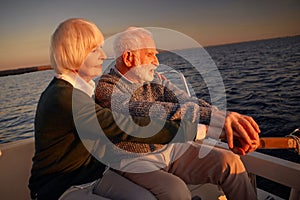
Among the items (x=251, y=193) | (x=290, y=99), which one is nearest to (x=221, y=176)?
(x=251, y=193)

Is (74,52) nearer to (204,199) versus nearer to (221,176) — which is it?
(221,176)

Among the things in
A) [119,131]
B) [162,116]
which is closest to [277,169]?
[162,116]

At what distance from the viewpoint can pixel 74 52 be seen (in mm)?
1285

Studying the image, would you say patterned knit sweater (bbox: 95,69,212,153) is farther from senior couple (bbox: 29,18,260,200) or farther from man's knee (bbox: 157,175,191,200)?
man's knee (bbox: 157,175,191,200)

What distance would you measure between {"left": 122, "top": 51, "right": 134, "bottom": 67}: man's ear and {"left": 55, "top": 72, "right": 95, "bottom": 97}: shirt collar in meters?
0.22

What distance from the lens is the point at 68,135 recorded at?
3.98 ft

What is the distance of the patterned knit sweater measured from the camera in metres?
1.15

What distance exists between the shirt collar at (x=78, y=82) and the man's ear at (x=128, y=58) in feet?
0.72

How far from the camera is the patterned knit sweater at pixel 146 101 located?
1.15 meters

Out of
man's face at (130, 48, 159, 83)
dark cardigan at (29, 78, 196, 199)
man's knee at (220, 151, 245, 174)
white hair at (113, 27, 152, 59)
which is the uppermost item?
white hair at (113, 27, 152, 59)

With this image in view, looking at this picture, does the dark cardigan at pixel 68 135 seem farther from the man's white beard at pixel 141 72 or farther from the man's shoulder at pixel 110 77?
the man's white beard at pixel 141 72

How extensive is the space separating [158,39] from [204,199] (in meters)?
1.23

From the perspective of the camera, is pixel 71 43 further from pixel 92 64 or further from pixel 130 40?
pixel 130 40

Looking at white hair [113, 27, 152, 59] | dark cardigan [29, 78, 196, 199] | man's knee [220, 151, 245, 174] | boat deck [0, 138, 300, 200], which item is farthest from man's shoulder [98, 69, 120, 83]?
boat deck [0, 138, 300, 200]
